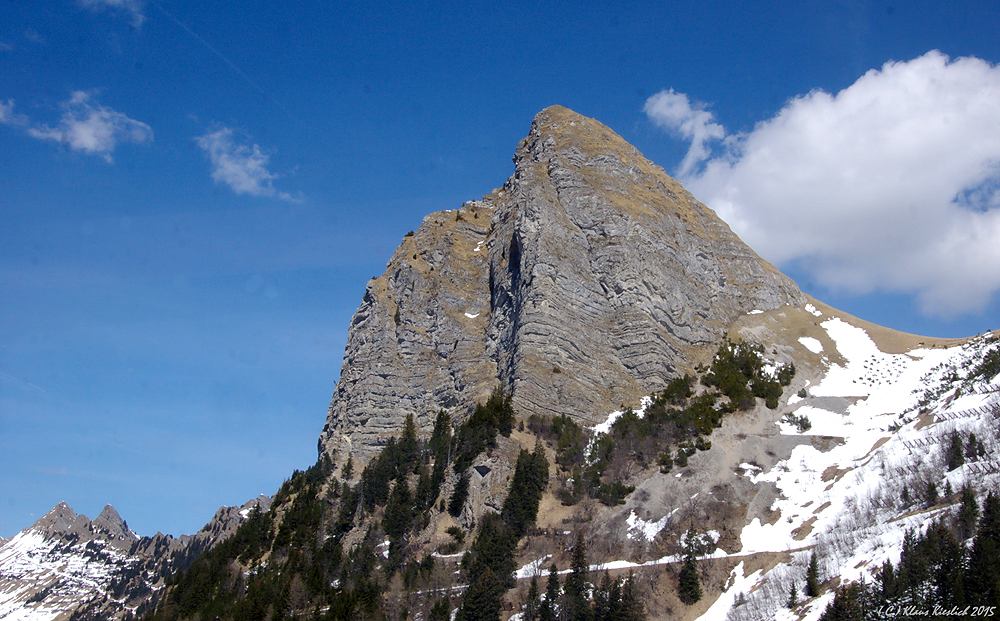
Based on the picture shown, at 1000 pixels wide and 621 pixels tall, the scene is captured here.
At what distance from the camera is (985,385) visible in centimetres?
7862

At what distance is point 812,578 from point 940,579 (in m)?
10.9

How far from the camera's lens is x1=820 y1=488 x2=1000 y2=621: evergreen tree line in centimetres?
4825

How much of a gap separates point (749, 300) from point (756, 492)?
51.1 meters

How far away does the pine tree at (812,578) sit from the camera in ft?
195

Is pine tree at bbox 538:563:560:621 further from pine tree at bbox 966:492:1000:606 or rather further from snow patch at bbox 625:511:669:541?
pine tree at bbox 966:492:1000:606

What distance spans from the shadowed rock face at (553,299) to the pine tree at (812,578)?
40.2 meters

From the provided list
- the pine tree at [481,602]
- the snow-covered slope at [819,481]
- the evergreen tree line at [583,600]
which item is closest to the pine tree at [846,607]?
the snow-covered slope at [819,481]

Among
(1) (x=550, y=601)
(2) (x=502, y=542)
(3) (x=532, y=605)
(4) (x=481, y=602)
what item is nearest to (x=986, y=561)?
(1) (x=550, y=601)

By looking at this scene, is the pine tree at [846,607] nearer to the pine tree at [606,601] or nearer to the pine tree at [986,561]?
the pine tree at [986,561]

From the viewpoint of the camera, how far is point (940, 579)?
5078 cm

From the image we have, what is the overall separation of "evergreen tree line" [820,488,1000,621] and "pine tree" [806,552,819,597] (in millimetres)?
3370

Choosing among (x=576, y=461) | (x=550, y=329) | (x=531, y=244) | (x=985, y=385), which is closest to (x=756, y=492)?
(x=576, y=461)

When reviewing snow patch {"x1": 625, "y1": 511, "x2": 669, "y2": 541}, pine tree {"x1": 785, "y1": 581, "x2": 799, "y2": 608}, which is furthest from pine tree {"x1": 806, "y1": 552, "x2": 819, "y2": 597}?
snow patch {"x1": 625, "y1": 511, "x2": 669, "y2": 541}

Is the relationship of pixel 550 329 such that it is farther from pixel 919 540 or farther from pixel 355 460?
pixel 919 540
